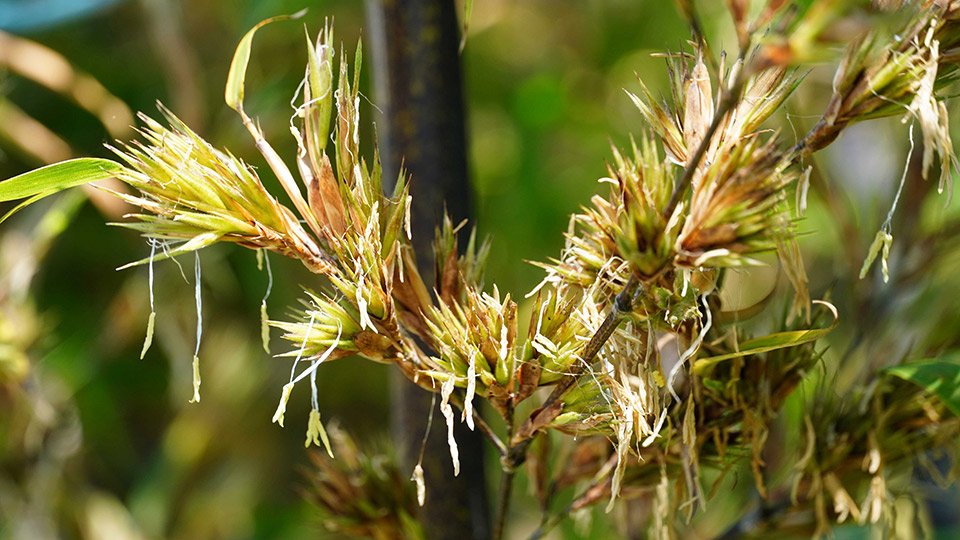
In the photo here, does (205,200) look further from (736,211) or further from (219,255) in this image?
(219,255)

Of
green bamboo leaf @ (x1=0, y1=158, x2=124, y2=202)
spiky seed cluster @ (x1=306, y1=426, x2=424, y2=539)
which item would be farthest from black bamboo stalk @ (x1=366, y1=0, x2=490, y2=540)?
green bamboo leaf @ (x1=0, y1=158, x2=124, y2=202)

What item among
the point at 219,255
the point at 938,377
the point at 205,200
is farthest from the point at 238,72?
the point at 219,255

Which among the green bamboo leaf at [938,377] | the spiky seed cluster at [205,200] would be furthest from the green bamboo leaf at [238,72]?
the green bamboo leaf at [938,377]

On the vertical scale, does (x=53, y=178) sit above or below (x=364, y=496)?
above

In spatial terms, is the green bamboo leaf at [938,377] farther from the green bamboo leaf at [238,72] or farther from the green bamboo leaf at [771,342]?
the green bamboo leaf at [238,72]

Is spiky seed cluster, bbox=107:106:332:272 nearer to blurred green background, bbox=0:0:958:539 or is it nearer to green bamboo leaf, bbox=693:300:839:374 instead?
green bamboo leaf, bbox=693:300:839:374

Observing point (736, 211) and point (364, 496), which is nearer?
point (736, 211)
